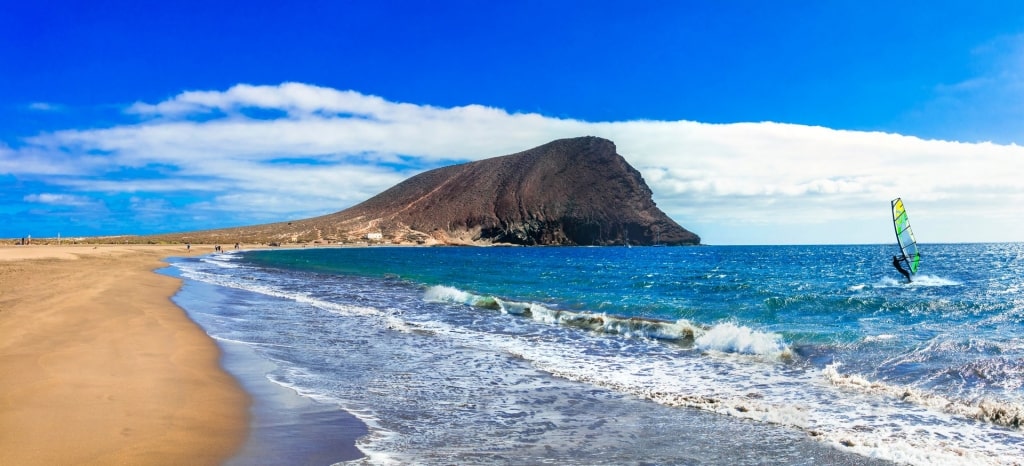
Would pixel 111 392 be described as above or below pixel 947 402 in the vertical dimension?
above

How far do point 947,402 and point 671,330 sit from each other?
8.95 meters

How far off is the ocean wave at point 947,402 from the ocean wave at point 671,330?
10.2ft

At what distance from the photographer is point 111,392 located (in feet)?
28.4

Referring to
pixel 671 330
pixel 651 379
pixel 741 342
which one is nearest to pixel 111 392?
pixel 651 379

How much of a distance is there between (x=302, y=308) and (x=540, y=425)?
1777 centimetres

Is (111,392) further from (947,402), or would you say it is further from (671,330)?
(671,330)

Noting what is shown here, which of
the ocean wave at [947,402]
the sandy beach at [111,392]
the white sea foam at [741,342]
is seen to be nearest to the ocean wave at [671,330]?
the white sea foam at [741,342]

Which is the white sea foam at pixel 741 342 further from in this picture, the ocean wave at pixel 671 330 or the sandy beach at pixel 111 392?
the sandy beach at pixel 111 392

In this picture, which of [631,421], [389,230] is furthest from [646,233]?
[631,421]

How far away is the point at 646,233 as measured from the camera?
196625 mm

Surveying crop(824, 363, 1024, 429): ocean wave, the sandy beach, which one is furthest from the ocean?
the sandy beach

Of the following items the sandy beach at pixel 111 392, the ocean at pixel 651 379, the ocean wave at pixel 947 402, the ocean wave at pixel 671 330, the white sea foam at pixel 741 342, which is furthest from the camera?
the ocean wave at pixel 671 330

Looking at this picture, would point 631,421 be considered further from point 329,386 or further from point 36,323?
point 36,323

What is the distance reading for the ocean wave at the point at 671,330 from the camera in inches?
594
